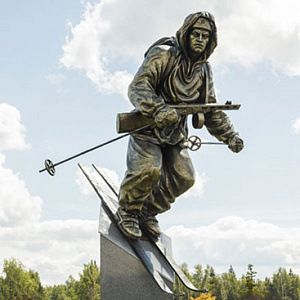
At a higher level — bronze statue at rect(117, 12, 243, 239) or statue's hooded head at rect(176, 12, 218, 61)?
statue's hooded head at rect(176, 12, 218, 61)

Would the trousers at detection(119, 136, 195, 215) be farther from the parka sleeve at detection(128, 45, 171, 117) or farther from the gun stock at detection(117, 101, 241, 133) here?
the parka sleeve at detection(128, 45, 171, 117)

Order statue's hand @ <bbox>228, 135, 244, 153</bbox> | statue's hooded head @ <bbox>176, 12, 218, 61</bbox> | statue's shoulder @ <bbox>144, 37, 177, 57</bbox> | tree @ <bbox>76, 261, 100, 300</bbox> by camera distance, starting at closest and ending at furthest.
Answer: statue's hooded head @ <bbox>176, 12, 218, 61</bbox> → statue's shoulder @ <bbox>144, 37, 177, 57</bbox> → statue's hand @ <bbox>228, 135, 244, 153</bbox> → tree @ <bbox>76, 261, 100, 300</bbox>

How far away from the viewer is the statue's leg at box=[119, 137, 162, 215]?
5.06 metres

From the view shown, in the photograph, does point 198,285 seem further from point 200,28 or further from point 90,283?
point 200,28

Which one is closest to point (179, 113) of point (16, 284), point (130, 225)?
point (130, 225)

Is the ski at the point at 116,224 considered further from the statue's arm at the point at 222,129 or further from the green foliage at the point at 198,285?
the green foliage at the point at 198,285

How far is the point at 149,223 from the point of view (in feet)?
18.7

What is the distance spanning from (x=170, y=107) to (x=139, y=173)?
0.74 meters

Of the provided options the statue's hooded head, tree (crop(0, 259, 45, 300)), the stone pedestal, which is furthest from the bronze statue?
tree (crop(0, 259, 45, 300))

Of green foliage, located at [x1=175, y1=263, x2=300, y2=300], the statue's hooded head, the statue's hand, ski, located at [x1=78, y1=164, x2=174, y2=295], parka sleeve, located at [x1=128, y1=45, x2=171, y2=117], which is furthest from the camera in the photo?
green foliage, located at [x1=175, y1=263, x2=300, y2=300]

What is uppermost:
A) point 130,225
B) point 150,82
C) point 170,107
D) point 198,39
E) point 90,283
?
point 90,283

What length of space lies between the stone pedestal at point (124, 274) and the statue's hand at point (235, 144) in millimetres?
1504

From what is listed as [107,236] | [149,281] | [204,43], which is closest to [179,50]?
[204,43]

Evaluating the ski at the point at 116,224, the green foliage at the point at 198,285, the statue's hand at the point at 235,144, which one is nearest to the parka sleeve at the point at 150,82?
the statue's hand at the point at 235,144
